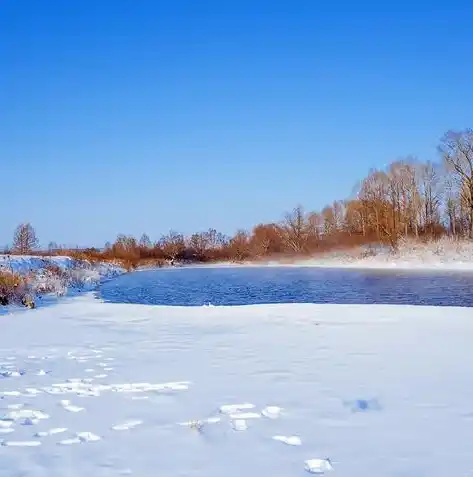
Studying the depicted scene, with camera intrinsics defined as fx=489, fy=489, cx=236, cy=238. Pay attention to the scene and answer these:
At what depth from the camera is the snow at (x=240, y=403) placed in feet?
9.14

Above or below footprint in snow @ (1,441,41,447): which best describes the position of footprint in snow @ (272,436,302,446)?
below

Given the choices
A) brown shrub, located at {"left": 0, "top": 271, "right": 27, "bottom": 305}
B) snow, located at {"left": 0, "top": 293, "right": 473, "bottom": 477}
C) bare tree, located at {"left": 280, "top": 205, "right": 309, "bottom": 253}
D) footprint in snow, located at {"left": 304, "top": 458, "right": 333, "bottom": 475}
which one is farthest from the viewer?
bare tree, located at {"left": 280, "top": 205, "right": 309, "bottom": 253}

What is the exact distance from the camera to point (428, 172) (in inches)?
1917

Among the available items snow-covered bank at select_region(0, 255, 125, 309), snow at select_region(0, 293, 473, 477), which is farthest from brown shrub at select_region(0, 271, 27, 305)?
snow at select_region(0, 293, 473, 477)

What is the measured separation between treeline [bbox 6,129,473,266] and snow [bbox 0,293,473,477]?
36.7 m

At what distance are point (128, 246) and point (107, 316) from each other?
6784 cm

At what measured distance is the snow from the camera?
279 cm

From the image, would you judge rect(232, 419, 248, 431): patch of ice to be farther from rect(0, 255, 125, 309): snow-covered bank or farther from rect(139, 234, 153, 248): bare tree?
rect(139, 234, 153, 248): bare tree

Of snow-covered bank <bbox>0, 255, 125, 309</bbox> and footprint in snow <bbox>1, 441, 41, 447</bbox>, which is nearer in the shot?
footprint in snow <bbox>1, 441, 41, 447</bbox>

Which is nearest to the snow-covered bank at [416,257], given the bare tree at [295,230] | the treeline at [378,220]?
the treeline at [378,220]

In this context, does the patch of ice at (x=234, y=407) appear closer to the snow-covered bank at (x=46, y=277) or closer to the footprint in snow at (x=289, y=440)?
the footprint in snow at (x=289, y=440)

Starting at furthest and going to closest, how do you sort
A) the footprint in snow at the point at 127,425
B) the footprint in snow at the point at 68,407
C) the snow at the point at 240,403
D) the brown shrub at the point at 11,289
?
the brown shrub at the point at 11,289
the footprint in snow at the point at 68,407
the footprint in snow at the point at 127,425
the snow at the point at 240,403

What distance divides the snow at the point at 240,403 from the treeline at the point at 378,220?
3671cm

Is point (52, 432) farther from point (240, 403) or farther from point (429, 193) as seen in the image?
point (429, 193)
